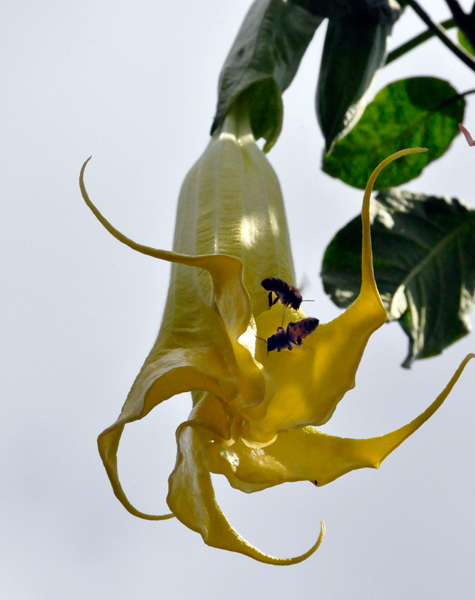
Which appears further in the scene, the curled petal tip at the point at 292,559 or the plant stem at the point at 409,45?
the plant stem at the point at 409,45

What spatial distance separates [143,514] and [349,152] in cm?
93

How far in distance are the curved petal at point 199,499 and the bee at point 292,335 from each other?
3.6 inches

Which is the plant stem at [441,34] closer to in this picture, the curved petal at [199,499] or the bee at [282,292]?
the bee at [282,292]

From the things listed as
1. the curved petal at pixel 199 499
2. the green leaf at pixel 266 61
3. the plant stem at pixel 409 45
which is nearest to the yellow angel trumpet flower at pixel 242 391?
the curved petal at pixel 199 499

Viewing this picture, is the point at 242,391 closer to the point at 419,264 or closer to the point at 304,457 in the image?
the point at 304,457

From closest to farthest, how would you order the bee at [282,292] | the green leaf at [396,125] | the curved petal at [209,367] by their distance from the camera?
1. the curved petal at [209,367]
2. the bee at [282,292]
3. the green leaf at [396,125]

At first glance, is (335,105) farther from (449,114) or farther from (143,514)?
(143,514)

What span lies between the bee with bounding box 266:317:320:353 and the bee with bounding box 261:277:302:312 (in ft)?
0.14

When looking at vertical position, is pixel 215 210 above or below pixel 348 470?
above

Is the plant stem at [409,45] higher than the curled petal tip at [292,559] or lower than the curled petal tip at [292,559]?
Answer: higher

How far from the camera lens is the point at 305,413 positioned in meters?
0.56

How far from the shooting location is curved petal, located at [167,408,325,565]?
0.57m

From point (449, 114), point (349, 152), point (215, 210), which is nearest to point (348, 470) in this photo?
point (215, 210)

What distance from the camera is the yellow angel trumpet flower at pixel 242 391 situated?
0.53 meters
